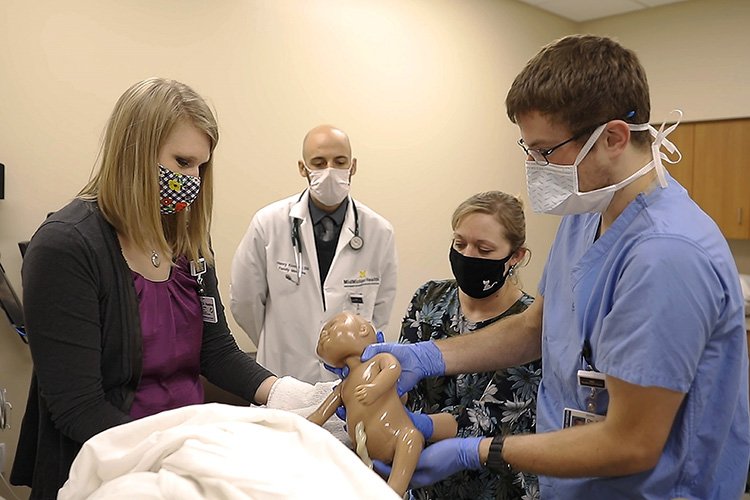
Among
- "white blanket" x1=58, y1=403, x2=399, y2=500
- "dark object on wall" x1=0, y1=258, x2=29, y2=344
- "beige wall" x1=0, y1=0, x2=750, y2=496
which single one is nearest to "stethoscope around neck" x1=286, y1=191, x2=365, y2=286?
"beige wall" x1=0, y1=0, x2=750, y2=496

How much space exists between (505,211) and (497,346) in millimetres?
490

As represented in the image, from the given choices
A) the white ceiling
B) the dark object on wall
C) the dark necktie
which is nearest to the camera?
the dark object on wall

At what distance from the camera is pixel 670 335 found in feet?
3.64

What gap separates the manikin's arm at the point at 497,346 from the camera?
161 cm

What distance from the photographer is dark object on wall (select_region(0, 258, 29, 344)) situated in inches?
99.4

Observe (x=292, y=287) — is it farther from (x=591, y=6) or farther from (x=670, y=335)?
(x=591, y=6)

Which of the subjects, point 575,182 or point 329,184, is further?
point 329,184

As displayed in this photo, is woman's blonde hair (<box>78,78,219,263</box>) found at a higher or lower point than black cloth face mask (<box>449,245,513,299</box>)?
higher

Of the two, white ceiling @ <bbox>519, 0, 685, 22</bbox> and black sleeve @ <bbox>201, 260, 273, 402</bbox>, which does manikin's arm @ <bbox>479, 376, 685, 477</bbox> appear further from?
white ceiling @ <bbox>519, 0, 685, 22</bbox>

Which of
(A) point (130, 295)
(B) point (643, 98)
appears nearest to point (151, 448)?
(A) point (130, 295)

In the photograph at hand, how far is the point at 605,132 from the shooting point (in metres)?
1.27

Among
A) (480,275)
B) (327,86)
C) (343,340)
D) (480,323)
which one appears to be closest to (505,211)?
(480,275)

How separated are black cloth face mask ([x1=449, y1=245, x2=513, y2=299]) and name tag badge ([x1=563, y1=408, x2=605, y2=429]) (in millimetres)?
571

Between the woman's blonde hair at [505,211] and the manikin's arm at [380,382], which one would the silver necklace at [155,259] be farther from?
the woman's blonde hair at [505,211]
